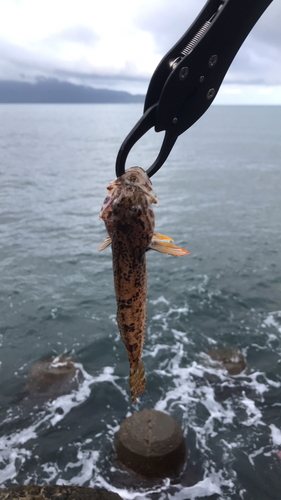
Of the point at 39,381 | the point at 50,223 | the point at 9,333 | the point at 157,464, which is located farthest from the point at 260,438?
the point at 50,223

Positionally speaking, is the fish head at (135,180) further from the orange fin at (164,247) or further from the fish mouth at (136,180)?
the orange fin at (164,247)

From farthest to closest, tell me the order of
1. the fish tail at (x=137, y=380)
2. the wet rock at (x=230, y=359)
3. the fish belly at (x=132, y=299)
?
the wet rock at (x=230, y=359)
the fish tail at (x=137, y=380)
the fish belly at (x=132, y=299)

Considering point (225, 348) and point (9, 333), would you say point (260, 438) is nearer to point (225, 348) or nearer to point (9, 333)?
point (225, 348)

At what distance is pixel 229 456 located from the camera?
11.0 m

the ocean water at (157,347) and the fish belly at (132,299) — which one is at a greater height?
the fish belly at (132,299)

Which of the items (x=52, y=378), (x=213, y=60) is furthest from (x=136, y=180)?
(x=52, y=378)

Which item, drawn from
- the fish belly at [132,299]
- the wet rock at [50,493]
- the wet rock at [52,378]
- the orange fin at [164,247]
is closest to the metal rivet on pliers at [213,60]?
the orange fin at [164,247]

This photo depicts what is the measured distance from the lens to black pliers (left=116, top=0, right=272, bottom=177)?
3330 mm

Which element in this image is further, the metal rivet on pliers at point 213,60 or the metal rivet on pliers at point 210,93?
the metal rivet on pliers at point 210,93

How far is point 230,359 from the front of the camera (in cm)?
1467

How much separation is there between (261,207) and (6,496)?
1318 inches

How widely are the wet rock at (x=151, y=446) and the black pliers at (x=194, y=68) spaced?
29.2 ft

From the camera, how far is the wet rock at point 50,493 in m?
5.82

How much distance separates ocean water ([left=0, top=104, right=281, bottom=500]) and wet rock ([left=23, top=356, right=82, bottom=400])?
0.52 ft
